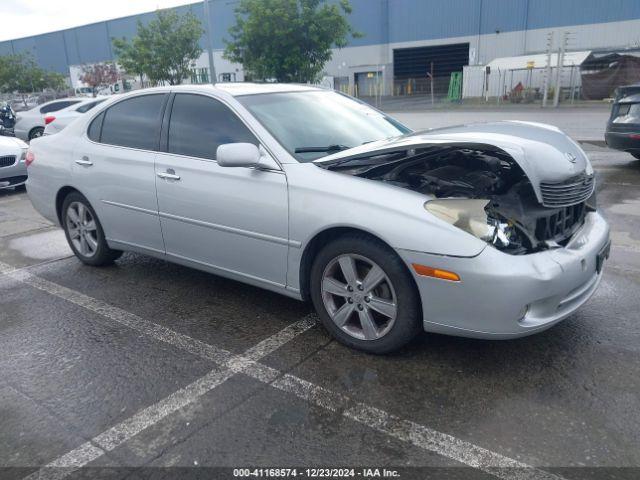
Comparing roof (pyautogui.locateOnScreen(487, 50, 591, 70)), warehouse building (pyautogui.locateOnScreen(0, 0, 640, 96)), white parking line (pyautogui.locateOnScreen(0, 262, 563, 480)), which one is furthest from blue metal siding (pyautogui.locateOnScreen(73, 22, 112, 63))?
white parking line (pyautogui.locateOnScreen(0, 262, 563, 480))

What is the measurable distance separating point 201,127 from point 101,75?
48.8 meters

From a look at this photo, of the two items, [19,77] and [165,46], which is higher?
[165,46]

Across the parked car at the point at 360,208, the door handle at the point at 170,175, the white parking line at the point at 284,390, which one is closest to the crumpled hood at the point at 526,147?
the parked car at the point at 360,208

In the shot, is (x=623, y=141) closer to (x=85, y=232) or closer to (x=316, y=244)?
(x=316, y=244)

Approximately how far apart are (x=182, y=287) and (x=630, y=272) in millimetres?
3812

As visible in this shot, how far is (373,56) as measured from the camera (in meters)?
44.9

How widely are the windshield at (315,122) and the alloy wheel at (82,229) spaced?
2.12m

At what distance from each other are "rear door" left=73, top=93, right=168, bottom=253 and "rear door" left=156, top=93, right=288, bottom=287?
6.3 inches

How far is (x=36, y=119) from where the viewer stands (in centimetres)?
1625

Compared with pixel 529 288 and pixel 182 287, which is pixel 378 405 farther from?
pixel 182 287

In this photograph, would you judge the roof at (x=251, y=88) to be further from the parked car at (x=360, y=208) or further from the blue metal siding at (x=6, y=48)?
the blue metal siding at (x=6, y=48)

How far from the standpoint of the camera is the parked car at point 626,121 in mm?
8844

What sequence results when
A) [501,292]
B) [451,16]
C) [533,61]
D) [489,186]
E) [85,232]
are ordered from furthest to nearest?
[451,16], [533,61], [85,232], [489,186], [501,292]

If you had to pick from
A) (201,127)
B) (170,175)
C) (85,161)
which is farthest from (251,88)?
(85,161)
